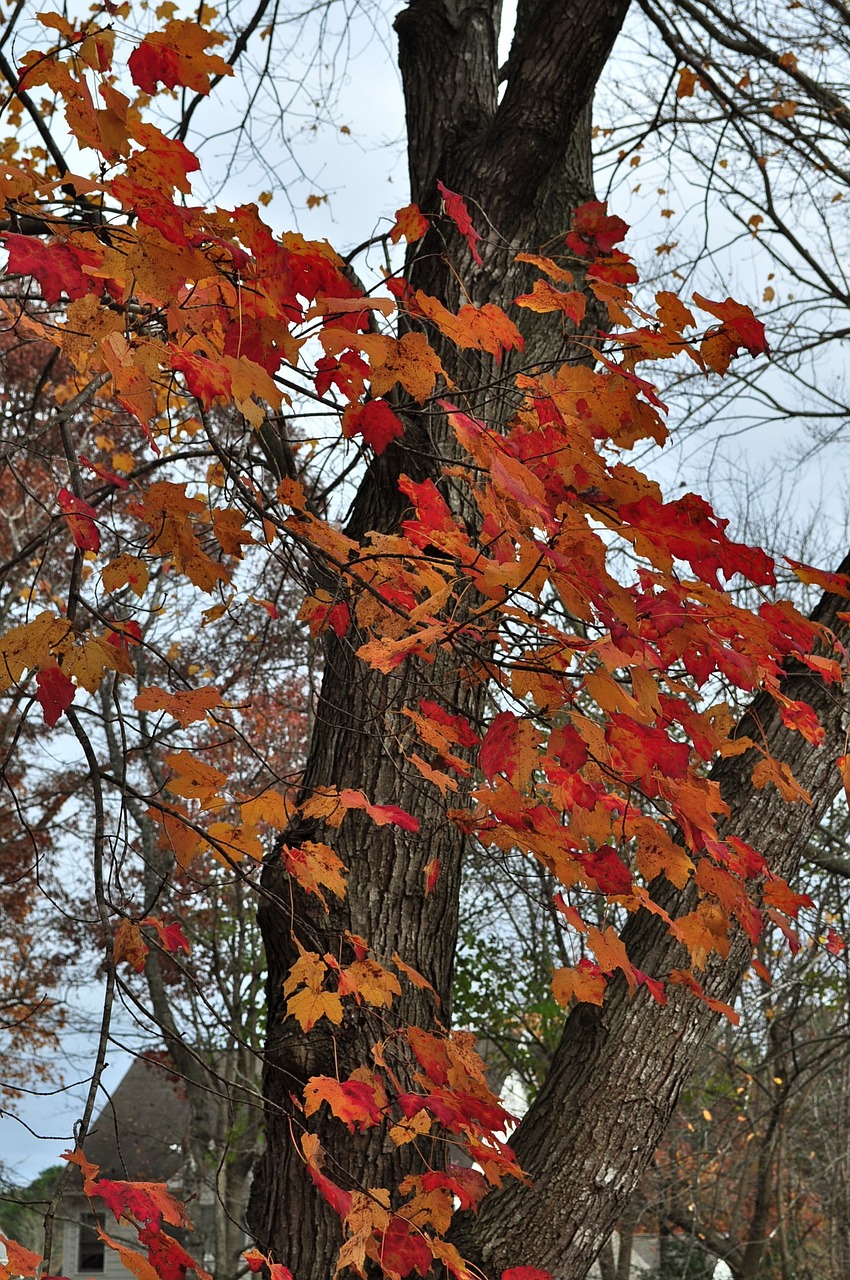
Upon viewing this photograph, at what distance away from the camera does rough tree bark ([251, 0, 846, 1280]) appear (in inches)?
106

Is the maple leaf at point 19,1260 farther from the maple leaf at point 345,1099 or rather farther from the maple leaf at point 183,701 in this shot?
the maple leaf at point 183,701

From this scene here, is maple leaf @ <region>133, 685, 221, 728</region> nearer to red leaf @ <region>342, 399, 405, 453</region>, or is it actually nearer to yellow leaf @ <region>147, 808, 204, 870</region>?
yellow leaf @ <region>147, 808, 204, 870</region>

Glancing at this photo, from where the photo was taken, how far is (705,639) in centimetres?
203

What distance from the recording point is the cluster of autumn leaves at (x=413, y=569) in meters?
1.77

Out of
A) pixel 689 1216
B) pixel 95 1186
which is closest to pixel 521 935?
pixel 689 1216

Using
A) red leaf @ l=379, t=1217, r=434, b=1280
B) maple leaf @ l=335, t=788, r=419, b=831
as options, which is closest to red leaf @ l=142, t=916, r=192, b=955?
maple leaf @ l=335, t=788, r=419, b=831

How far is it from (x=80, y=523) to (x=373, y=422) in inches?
25.3

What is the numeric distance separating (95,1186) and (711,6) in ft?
15.5

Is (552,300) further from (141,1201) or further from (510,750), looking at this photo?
(141,1201)

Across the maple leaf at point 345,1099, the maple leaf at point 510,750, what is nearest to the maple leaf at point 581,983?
the maple leaf at point 345,1099

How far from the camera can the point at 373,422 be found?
2.32 meters

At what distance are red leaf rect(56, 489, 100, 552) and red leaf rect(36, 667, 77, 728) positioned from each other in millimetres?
249

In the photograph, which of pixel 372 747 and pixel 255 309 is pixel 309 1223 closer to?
pixel 372 747

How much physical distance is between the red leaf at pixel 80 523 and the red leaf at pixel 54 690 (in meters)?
0.25
